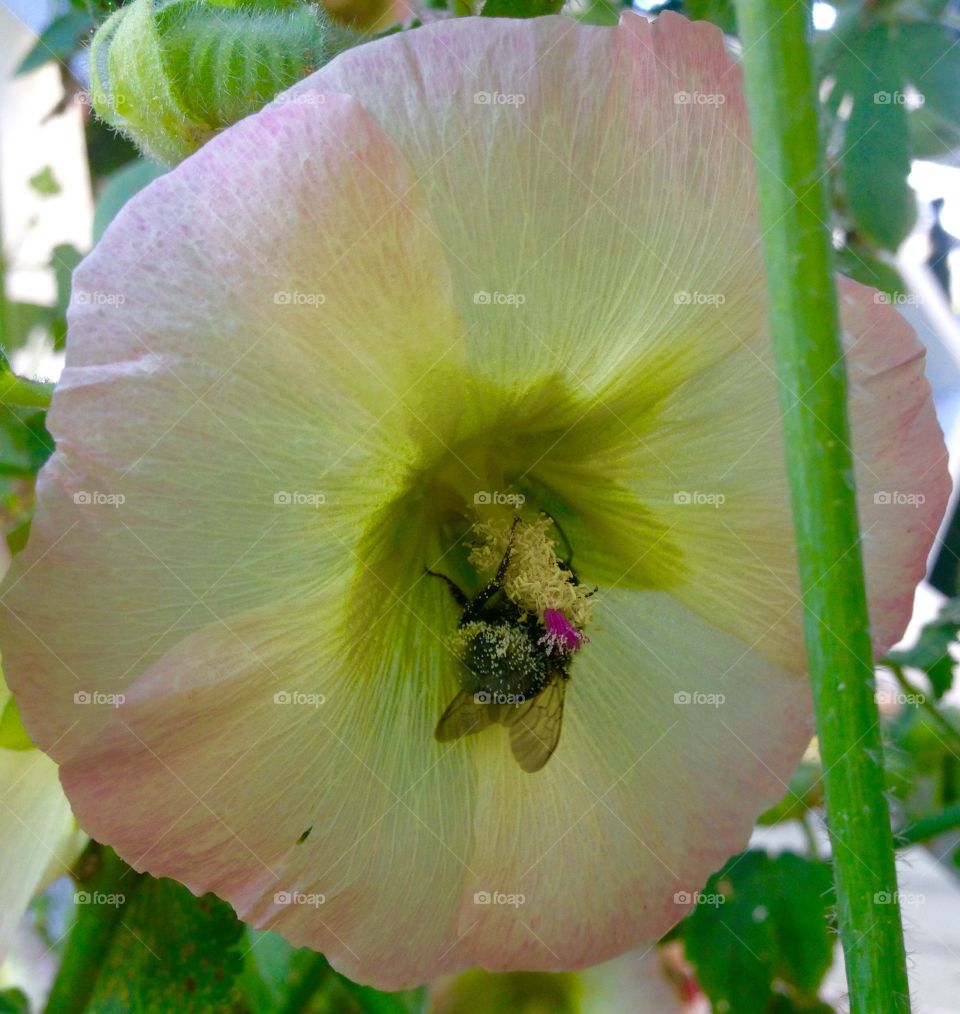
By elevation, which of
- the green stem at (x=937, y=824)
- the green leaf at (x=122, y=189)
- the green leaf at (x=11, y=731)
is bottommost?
the green stem at (x=937, y=824)

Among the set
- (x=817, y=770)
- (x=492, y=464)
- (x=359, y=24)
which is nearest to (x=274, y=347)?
(x=492, y=464)

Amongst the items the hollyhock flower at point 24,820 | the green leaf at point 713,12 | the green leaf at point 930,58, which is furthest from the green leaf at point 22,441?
the green leaf at point 930,58

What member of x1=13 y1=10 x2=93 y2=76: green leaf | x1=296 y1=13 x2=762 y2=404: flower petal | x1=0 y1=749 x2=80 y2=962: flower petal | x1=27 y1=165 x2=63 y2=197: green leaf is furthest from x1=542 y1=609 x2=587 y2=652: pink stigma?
x1=27 y1=165 x2=63 y2=197: green leaf

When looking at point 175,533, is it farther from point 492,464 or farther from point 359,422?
point 492,464

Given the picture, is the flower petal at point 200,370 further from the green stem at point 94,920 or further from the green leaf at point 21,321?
the green leaf at point 21,321

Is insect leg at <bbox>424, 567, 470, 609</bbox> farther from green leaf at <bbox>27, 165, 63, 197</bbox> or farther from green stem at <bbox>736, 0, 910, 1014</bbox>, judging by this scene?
green leaf at <bbox>27, 165, 63, 197</bbox>

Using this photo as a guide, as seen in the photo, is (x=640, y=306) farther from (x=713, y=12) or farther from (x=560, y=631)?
(x=713, y=12)

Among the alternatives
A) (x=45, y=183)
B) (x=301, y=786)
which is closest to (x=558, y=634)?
(x=301, y=786)
